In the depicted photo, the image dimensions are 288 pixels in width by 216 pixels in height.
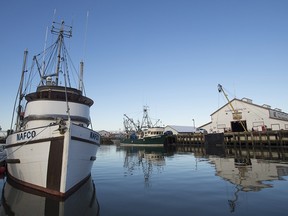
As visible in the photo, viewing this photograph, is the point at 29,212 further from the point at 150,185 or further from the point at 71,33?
the point at 71,33

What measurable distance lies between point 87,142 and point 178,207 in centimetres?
609

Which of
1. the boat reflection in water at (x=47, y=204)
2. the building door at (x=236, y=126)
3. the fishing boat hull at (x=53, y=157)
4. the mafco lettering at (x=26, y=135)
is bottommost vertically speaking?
the boat reflection in water at (x=47, y=204)

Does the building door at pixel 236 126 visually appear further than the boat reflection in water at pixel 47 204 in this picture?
Yes

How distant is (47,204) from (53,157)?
2.11 meters

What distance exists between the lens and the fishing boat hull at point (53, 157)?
10.2m

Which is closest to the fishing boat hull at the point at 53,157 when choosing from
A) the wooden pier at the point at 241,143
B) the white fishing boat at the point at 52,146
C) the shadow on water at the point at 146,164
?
the white fishing boat at the point at 52,146

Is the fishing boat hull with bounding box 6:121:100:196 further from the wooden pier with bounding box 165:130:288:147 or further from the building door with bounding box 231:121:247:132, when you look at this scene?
the building door with bounding box 231:121:247:132

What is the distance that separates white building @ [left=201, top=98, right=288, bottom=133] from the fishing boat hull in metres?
44.8

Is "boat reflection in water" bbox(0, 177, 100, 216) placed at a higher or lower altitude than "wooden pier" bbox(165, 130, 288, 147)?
lower

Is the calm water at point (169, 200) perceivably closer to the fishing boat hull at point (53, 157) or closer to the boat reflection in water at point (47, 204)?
the boat reflection in water at point (47, 204)

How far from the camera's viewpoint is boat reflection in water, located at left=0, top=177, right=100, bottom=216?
849 centimetres

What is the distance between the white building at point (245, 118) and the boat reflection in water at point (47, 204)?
45.3 m

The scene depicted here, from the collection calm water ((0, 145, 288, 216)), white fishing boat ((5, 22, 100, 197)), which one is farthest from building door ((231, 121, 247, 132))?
white fishing boat ((5, 22, 100, 197))

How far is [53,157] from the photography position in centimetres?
1038
